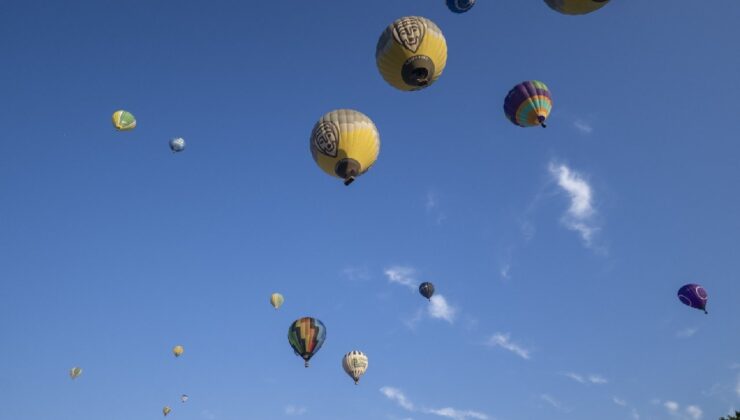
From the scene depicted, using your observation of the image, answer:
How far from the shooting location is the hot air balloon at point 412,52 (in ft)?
53.7

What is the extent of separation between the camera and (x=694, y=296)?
33.2 m

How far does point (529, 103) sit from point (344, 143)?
37.6ft

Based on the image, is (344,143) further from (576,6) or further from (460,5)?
(460,5)

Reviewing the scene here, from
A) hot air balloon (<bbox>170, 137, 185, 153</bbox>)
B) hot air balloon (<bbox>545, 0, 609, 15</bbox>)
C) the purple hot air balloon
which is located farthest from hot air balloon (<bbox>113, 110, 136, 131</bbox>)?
the purple hot air balloon

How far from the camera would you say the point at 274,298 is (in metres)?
46.1

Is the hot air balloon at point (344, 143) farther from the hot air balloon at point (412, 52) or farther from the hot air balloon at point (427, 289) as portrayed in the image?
the hot air balloon at point (427, 289)

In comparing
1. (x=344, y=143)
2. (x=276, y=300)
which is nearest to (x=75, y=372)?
(x=276, y=300)

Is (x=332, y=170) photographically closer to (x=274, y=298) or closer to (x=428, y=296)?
(x=428, y=296)

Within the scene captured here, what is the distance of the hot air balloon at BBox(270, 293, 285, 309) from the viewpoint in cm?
4557

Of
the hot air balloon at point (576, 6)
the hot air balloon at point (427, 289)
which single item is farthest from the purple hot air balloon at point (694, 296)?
the hot air balloon at point (576, 6)

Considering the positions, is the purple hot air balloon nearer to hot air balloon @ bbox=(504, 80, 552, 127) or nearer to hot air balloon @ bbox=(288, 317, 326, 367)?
hot air balloon @ bbox=(504, 80, 552, 127)

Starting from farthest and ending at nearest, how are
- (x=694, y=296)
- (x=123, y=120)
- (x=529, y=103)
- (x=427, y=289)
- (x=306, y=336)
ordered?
(x=427, y=289), (x=123, y=120), (x=694, y=296), (x=306, y=336), (x=529, y=103)

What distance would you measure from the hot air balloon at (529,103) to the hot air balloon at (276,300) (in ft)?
98.5

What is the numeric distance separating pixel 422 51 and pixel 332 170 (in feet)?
16.9
